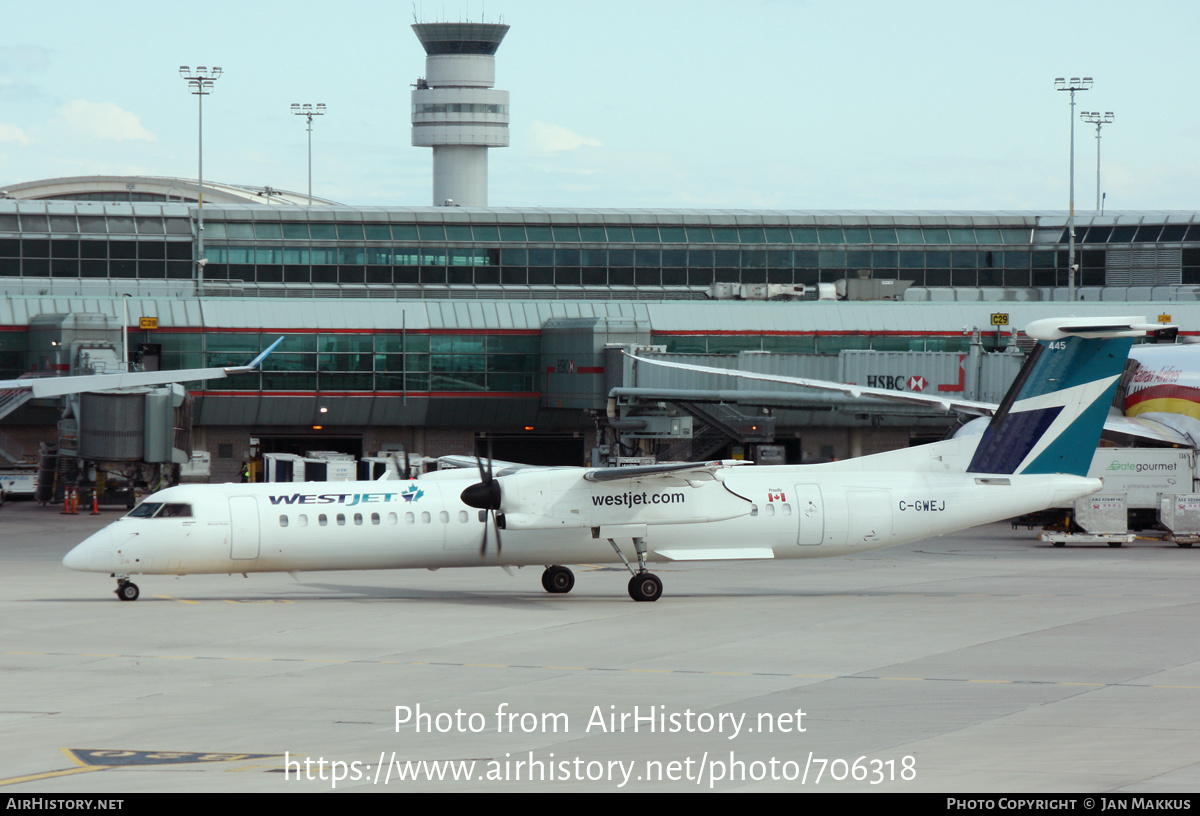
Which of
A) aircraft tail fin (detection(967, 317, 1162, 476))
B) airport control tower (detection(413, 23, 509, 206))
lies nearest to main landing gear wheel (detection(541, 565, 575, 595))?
aircraft tail fin (detection(967, 317, 1162, 476))

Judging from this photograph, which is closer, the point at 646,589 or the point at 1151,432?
the point at 646,589

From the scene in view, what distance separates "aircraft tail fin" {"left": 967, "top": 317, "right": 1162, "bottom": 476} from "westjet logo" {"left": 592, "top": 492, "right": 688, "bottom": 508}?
7764 millimetres

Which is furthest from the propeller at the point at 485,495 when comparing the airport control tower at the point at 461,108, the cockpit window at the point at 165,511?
the airport control tower at the point at 461,108

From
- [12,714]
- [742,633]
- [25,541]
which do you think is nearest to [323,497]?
[742,633]

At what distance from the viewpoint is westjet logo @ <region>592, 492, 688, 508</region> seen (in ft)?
101

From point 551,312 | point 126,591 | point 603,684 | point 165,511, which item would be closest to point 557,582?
point 165,511

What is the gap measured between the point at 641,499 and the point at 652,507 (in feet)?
1.04

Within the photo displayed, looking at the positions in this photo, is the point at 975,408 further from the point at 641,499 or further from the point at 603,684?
the point at 603,684

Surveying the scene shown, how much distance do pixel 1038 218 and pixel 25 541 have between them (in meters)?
73.8

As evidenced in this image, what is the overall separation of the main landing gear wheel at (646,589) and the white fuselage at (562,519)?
854mm

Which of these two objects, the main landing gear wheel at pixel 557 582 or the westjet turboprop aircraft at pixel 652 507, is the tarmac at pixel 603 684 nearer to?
the main landing gear wheel at pixel 557 582

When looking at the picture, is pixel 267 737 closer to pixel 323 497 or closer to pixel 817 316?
pixel 323 497

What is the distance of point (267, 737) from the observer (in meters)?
16.5

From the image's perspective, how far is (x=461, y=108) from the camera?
14525 centimetres
